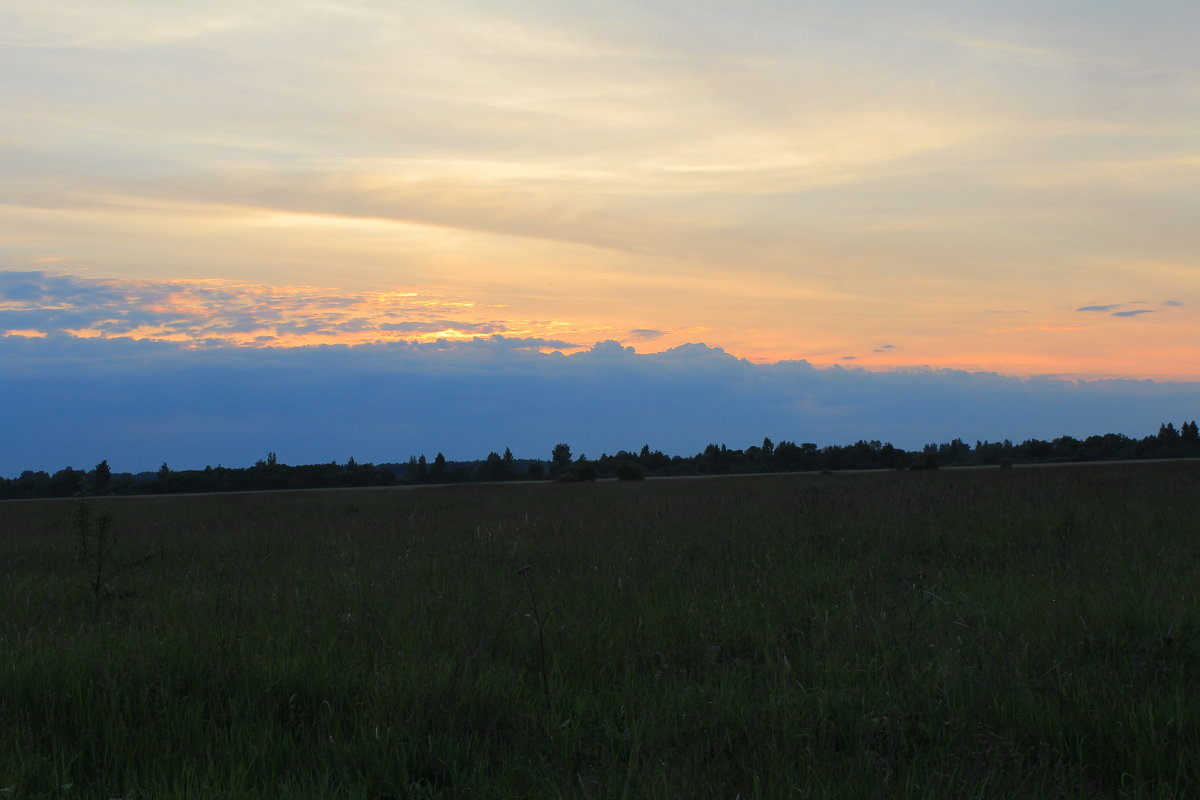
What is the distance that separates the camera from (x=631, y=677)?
4633 mm

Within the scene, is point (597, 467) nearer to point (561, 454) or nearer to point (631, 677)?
point (561, 454)

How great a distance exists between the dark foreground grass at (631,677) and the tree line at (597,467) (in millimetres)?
41741

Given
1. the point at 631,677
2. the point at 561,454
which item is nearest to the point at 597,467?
the point at 561,454

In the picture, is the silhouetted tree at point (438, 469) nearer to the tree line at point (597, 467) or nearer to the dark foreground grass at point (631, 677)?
the tree line at point (597, 467)

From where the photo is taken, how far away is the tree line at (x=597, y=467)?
55812 mm

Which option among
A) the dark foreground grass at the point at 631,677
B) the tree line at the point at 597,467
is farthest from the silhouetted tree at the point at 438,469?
the dark foreground grass at the point at 631,677

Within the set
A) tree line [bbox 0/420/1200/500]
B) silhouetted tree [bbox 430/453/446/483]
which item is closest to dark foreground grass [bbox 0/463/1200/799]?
tree line [bbox 0/420/1200/500]

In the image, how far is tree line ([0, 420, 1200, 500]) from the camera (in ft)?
183

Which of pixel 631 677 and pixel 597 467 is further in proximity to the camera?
pixel 597 467

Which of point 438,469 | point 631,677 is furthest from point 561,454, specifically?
point 631,677

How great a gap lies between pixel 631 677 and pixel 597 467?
57.3m

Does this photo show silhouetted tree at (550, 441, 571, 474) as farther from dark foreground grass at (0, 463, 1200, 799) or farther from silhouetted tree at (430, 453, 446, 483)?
dark foreground grass at (0, 463, 1200, 799)

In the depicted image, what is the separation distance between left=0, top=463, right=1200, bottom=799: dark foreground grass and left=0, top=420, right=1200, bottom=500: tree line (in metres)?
41.7

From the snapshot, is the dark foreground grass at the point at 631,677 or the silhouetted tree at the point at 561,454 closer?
the dark foreground grass at the point at 631,677
